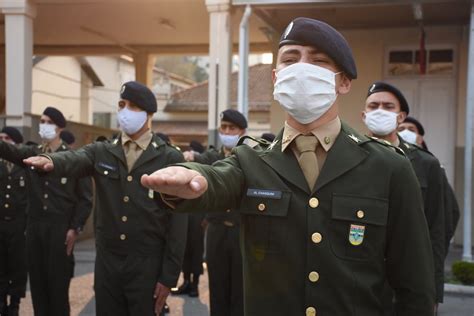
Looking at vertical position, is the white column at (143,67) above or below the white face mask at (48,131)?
above

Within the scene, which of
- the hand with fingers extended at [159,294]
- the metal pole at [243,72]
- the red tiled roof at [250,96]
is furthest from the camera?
the red tiled roof at [250,96]

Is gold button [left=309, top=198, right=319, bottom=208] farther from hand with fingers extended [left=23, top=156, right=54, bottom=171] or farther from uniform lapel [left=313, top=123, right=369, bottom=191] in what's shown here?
hand with fingers extended [left=23, top=156, right=54, bottom=171]

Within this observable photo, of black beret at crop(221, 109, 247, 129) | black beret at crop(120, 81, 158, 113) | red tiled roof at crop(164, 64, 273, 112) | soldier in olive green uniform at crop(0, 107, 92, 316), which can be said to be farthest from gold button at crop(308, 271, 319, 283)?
red tiled roof at crop(164, 64, 273, 112)

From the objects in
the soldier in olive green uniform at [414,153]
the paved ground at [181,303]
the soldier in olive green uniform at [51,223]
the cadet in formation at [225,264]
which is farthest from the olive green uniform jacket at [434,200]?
the soldier in olive green uniform at [51,223]

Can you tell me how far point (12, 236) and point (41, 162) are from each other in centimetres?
345

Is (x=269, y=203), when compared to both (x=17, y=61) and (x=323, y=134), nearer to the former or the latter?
(x=323, y=134)

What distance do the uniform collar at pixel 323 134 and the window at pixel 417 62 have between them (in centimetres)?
965

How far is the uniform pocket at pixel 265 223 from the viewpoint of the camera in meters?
2.05

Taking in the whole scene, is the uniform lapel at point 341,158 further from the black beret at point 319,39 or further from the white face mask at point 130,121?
the white face mask at point 130,121

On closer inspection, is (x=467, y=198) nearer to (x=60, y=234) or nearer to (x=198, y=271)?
(x=198, y=271)

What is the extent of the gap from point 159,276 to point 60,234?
2061 mm

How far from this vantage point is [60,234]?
578cm

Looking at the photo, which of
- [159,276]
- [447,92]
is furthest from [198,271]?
[447,92]

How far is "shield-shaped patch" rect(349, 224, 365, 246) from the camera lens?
6.67 feet
